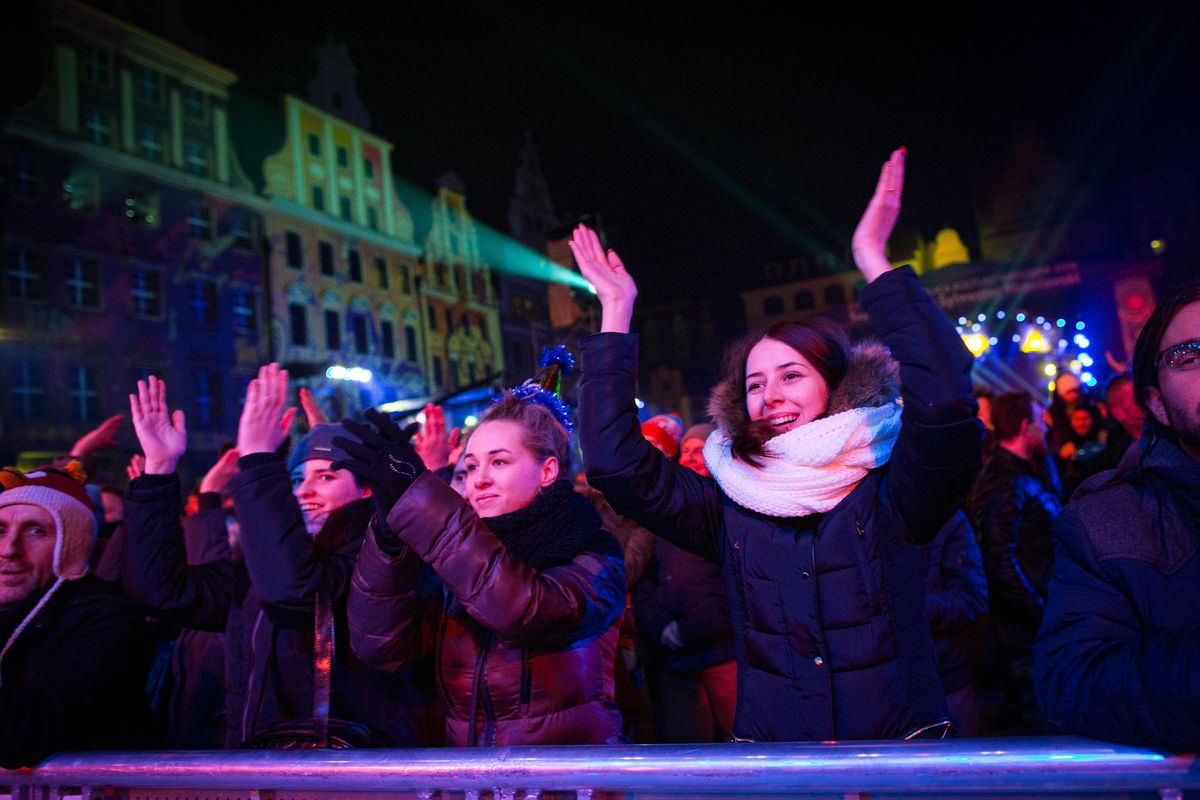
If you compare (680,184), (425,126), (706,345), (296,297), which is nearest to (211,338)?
(296,297)

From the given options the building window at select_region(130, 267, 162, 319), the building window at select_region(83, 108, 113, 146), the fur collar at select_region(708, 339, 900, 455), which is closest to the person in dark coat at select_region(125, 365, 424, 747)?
the fur collar at select_region(708, 339, 900, 455)

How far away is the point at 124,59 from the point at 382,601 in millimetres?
29629

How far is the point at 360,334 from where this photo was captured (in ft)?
109

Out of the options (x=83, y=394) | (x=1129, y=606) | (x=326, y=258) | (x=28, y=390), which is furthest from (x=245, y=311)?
(x=1129, y=606)

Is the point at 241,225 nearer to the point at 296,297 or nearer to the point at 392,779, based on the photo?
the point at 296,297

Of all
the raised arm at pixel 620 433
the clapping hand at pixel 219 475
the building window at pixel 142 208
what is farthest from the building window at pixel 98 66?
the raised arm at pixel 620 433

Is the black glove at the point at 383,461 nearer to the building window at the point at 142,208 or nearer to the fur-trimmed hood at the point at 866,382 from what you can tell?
the fur-trimmed hood at the point at 866,382

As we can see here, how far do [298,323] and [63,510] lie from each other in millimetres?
29448

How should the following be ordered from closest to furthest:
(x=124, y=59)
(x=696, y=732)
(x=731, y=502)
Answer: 1. (x=731, y=502)
2. (x=696, y=732)
3. (x=124, y=59)

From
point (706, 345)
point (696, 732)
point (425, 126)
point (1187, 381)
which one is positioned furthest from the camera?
point (706, 345)

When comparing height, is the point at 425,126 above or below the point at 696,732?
above

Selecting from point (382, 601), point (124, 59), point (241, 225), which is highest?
point (124, 59)

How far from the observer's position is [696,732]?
4.27 meters

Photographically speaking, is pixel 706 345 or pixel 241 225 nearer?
pixel 241 225
